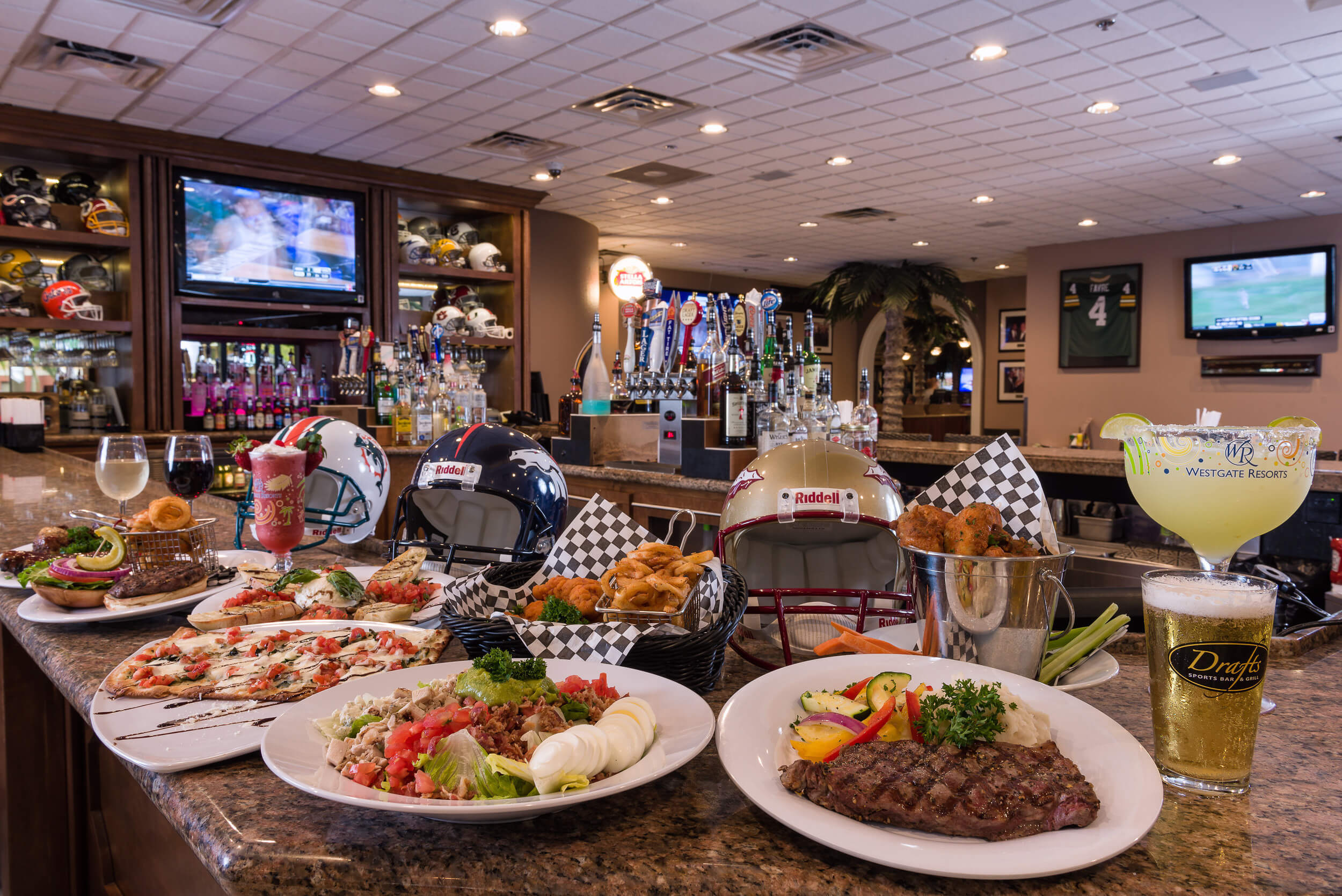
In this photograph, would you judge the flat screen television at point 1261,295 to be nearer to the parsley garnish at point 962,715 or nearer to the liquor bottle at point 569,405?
the liquor bottle at point 569,405

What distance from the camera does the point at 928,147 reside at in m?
5.98

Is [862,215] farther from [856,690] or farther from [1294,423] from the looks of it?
[856,690]

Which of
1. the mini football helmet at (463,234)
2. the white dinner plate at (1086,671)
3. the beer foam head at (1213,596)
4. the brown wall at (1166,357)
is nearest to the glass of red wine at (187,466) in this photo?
the white dinner plate at (1086,671)

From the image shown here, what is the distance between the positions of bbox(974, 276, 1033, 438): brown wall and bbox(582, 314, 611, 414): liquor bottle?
10309mm

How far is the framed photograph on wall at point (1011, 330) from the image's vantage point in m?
12.8

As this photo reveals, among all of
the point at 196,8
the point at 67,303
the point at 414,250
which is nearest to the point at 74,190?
the point at 67,303

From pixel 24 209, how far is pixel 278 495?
5073 millimetres

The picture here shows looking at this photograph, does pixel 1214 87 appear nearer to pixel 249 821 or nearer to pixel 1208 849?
pixel 1208 849

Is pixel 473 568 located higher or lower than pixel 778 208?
lower

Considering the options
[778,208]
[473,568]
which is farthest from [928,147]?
[473,568]

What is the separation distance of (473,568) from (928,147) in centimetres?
532

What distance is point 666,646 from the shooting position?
2.85 feet

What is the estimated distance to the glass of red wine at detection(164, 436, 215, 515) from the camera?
174 cm

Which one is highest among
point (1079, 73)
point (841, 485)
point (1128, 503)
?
point (1079, 73)
